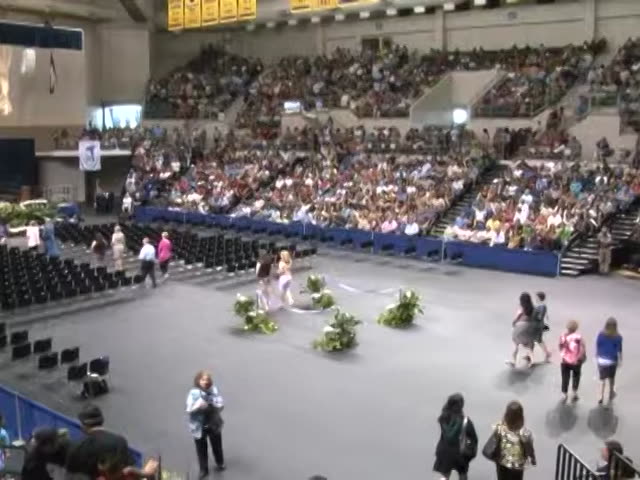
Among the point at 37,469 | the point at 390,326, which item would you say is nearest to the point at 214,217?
the point at 390,326

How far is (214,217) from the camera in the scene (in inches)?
1158

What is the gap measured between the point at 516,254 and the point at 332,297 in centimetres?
671

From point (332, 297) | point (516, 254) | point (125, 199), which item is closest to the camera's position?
point (332, 297)

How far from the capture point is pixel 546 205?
73.6 feet

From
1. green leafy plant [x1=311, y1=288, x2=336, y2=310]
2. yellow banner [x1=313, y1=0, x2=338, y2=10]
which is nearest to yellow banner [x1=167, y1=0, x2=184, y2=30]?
yellow banner [x1=313, y1=0, x2=338, y2=10]

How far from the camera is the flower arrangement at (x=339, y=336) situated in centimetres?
1338

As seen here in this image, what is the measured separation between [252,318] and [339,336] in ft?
6.84

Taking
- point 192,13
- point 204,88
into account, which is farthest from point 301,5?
point 204,88

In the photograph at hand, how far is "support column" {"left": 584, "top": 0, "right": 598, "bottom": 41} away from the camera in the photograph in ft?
99.4

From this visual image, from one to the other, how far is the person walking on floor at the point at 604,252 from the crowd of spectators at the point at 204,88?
76.0 feet

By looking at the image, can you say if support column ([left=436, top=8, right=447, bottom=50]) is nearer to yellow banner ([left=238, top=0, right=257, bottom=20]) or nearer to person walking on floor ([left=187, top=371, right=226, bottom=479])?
yellow banner ([left=238, top=0, right=257, bottom=20])

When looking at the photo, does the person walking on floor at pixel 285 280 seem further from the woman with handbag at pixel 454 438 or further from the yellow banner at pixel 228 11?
the woman with handbag at pixel 454 438

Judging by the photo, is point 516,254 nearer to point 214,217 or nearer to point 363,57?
point 214,217

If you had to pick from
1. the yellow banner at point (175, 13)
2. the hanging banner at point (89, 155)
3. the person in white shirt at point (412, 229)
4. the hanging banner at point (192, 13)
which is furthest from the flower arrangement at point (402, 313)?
the hanging banner at point (89, 155)
